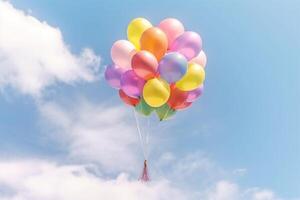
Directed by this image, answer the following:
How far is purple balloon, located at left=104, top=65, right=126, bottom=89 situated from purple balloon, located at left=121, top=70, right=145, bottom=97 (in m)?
0.34

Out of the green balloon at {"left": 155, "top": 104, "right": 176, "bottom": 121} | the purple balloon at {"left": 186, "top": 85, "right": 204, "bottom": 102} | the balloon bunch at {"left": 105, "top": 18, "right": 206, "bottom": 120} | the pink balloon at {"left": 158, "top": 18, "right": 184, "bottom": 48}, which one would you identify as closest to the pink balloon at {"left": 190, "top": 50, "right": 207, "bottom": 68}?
the balloon bunch at {"left": 105, "top": 18, "right": 206, "bottom": 120}

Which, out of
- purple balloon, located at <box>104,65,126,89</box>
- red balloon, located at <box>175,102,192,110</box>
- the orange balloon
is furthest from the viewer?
red balloon, located at <box>175,102,192,110</box>

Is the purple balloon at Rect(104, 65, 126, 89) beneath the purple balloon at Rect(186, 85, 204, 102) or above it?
above

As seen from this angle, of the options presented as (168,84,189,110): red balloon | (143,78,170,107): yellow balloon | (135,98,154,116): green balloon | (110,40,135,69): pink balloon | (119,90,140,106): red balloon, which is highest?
(110,40,135,69): pink balloon

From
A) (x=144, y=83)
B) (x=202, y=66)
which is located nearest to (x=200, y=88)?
(x=202, y=66)

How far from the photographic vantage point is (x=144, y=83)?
59.6 feet

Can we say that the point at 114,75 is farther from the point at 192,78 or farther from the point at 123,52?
the point at 192,78

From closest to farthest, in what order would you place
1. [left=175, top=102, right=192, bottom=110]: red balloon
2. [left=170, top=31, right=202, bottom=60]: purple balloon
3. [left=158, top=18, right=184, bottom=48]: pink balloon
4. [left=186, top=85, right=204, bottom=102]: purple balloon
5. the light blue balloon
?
the light blue balloon < [left=170, top=31, right=202, bottom=60]: purple balloon < [left=158, top=18, right=184, bottom=48]: pink balloon < [left=186, top=85, right=204, bottom=102]: purple balloon < [left=175, top=102, right=192, bottom=110]: red balloon

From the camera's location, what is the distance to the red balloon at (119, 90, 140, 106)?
62.8 ft

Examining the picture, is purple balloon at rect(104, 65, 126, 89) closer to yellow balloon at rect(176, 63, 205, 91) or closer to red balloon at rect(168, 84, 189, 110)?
red balloon at rect(168, 84, 189, 110)

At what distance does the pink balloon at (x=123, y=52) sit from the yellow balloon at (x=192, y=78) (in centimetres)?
183

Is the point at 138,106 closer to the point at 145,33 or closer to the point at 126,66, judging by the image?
the point at 126,66

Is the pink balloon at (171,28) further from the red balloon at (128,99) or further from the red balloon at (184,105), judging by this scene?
the red balloon at (128,99)

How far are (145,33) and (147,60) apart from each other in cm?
95
